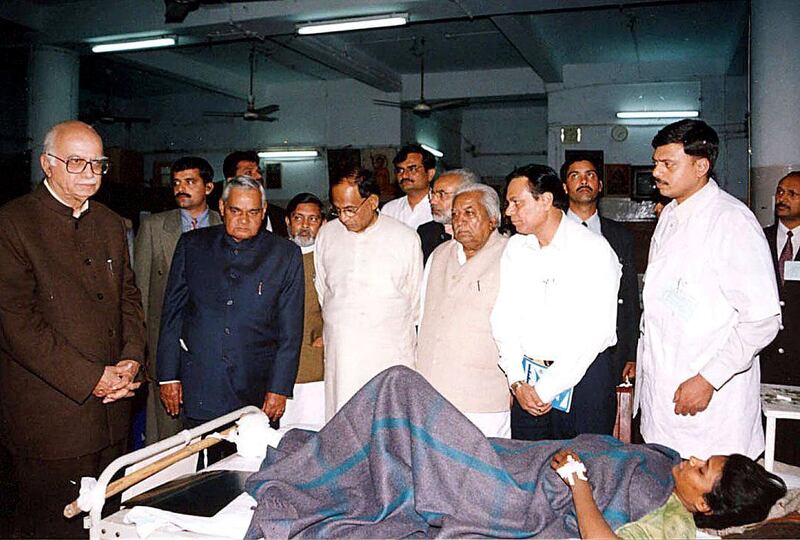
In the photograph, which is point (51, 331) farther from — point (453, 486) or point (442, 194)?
point (442, 194)

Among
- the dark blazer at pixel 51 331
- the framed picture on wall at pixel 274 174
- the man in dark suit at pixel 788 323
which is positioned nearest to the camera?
the dark blazer at pixel 51 331

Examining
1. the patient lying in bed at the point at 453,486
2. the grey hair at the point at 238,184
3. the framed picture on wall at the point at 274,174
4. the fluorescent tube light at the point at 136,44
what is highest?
the fluorescent tube light at the point at 136,44

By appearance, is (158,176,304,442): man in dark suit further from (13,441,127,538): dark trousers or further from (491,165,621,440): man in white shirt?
(491,165,621,440): man in white shirt

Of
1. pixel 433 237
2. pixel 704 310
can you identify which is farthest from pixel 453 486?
pixel 433 237

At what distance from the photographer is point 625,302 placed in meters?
3.71

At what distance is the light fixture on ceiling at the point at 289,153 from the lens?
14.2 m

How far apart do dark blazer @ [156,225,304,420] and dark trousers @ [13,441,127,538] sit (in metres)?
0.63

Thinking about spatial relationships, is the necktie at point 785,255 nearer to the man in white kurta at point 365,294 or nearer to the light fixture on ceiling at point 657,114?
the man in white kurta at point 365,294

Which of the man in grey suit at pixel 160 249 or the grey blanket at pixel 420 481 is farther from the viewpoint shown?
the man in grey suit at pixel 160 249

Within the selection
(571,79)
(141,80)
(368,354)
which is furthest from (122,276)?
Result: (141,80)

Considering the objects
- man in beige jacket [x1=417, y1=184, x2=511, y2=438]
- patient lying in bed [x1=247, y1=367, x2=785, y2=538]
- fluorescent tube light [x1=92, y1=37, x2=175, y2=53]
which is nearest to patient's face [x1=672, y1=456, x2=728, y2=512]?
patient lying in bed [x1=247, y1=367, x2=785, y2=538]

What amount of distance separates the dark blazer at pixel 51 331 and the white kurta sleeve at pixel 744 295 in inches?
96.4

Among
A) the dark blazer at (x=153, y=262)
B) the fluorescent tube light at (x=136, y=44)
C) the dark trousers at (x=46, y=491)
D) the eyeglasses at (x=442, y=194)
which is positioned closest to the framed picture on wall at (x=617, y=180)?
the fluorescent tube light at (x=136, y=44)

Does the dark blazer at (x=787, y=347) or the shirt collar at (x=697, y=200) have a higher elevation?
the shirt collar at (x=697, y=200)
